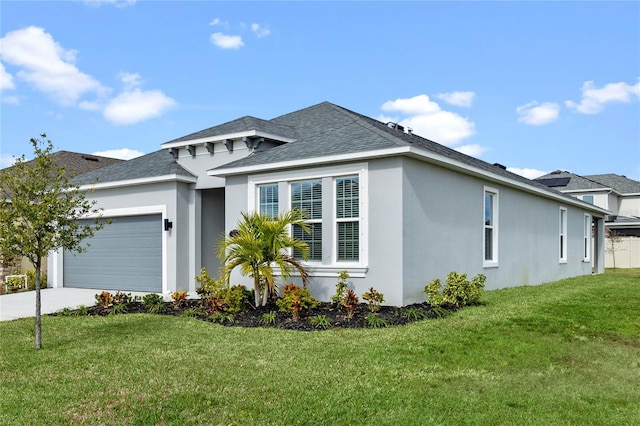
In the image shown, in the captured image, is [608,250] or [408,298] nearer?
[408,298]

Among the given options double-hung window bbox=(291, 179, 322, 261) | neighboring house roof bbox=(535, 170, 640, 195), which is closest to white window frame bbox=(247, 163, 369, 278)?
double-hung window bbox=(291, 179, 322, 261)

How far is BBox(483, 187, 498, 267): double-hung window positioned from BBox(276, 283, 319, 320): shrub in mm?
5830

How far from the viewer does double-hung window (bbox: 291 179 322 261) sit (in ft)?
37.7

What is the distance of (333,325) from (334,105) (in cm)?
845

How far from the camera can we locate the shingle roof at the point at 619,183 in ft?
128

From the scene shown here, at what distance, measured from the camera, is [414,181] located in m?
10.9

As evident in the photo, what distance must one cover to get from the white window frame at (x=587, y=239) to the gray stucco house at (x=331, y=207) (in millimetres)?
4248

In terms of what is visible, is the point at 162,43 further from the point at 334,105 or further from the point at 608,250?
the point at 608,250

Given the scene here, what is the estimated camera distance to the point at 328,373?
6332 millimetres

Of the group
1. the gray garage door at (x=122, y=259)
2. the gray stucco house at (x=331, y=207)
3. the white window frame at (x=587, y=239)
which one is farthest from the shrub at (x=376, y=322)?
the white window frame at (x=587, y=239)

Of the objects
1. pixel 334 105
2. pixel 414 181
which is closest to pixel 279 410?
pixel 414 181

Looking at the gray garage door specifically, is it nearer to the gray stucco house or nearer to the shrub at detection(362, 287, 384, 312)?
the gray stucco house

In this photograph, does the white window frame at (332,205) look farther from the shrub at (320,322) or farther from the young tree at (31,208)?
the young tree at (31,208)

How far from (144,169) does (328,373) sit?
10879mm
